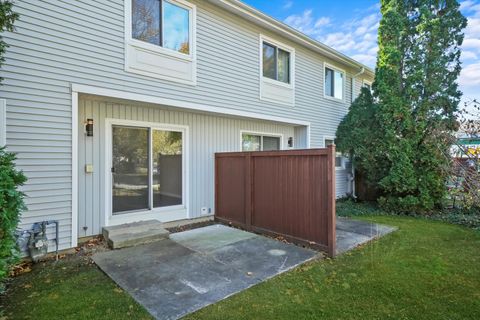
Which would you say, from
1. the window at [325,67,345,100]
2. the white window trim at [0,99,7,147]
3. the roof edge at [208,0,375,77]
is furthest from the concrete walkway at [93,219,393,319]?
the window at [325,67,345,100]

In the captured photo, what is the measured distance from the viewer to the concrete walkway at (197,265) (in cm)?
304

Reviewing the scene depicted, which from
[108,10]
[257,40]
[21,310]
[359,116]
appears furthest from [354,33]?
[21,310]

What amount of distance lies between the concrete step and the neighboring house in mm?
370

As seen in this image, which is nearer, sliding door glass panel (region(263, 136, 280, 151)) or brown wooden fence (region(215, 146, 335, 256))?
brown wooden fence (region(215, 146, 335, 256))

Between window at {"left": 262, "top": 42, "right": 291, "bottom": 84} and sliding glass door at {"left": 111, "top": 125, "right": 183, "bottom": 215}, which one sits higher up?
window at {"left": 262, "top": 42, "right": 291, "bottom": 84}

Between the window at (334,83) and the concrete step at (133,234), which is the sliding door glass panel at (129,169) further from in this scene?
the window at (334,83)

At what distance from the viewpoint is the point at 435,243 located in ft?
17.0

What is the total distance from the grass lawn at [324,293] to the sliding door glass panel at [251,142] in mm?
4555

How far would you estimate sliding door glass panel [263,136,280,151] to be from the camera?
8.71 m

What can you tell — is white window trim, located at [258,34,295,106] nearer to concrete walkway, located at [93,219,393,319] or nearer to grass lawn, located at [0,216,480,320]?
concrete walkway, located at [93,219,393,319]

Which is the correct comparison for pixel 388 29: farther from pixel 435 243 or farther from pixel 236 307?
pixel 236 307

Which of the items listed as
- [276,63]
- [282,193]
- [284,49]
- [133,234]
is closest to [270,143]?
[276,63]

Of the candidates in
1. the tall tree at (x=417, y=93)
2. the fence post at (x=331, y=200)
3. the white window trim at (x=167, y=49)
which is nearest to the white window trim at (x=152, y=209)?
the white window trim at (x=167, y=49)

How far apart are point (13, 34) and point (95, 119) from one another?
174 centimetres
